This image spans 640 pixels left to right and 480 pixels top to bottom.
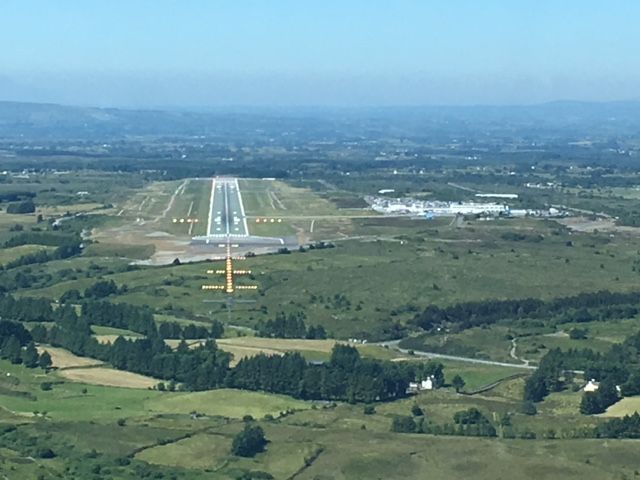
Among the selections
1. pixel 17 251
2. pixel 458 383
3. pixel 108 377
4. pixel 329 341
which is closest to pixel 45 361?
pixel 108 377

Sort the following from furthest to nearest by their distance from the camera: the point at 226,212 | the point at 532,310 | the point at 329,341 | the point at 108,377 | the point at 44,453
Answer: the point at 226,212 → the point at 532,310 → the point at 329,341 → the point at 108,377 → the point at 44,453

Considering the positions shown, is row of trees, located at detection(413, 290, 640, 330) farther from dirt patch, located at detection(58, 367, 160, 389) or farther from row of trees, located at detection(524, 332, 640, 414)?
→ dirt patch, located at detection(58, 367, 160, 389)

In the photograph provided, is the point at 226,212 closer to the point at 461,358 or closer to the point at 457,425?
the point at 461,358

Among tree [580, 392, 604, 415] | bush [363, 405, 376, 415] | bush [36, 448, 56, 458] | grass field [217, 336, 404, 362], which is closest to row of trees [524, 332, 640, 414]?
tree [580, 392, 604, 415]

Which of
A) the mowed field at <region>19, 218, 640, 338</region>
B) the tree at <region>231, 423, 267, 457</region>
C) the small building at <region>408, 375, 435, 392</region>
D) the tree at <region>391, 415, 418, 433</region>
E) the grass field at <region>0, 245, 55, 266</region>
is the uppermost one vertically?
the tree at <region>231, 423, 267, 457</region>

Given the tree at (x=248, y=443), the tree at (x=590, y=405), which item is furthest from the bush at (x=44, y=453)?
the tree at (x=590, y=405)

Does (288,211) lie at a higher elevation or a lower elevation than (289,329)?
lower
